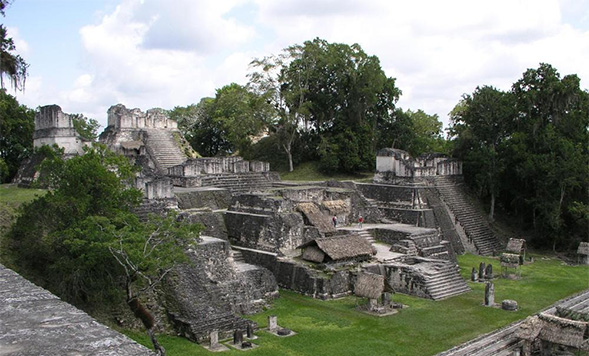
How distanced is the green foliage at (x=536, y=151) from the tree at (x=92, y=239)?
1672 centimetres

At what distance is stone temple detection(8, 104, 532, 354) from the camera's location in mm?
14930

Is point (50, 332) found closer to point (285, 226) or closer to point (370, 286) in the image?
point (370, 286)

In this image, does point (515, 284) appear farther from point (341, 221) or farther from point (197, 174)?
point (197, 174)

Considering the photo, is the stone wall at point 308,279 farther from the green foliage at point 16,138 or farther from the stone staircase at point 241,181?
the green foliage at point 16,138

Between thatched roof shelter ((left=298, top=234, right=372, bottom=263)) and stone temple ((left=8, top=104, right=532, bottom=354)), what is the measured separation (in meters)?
0.04

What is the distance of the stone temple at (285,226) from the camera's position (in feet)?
49.0

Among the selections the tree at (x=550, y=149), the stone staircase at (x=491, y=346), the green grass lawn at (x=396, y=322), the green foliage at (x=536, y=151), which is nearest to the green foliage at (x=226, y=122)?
the green foliage at (x=536, y=151)

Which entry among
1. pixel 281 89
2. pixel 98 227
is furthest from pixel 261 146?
pixel 98 227

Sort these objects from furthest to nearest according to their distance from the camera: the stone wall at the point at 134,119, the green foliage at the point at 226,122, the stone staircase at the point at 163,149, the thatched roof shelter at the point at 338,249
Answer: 1. the green foliage at the point at 226,122
2. the stone wall at the point at 134,119
3. the stone staircase at the point at 163,149
4. the thatched roof shelter at the point at 338,249

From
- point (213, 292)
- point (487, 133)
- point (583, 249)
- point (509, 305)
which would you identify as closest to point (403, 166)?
point (487, 133)

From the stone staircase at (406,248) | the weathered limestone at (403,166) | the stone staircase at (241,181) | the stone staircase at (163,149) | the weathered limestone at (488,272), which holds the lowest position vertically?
the weathered limestone at (488,272)

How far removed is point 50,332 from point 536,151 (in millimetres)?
24528

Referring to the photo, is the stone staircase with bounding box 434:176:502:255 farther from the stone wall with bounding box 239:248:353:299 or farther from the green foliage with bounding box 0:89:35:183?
the green foliage with bounding box 0:89:35:183

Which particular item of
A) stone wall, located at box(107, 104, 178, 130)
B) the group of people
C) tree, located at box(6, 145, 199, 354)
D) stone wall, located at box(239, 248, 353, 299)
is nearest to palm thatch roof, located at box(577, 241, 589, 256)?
the group of people
